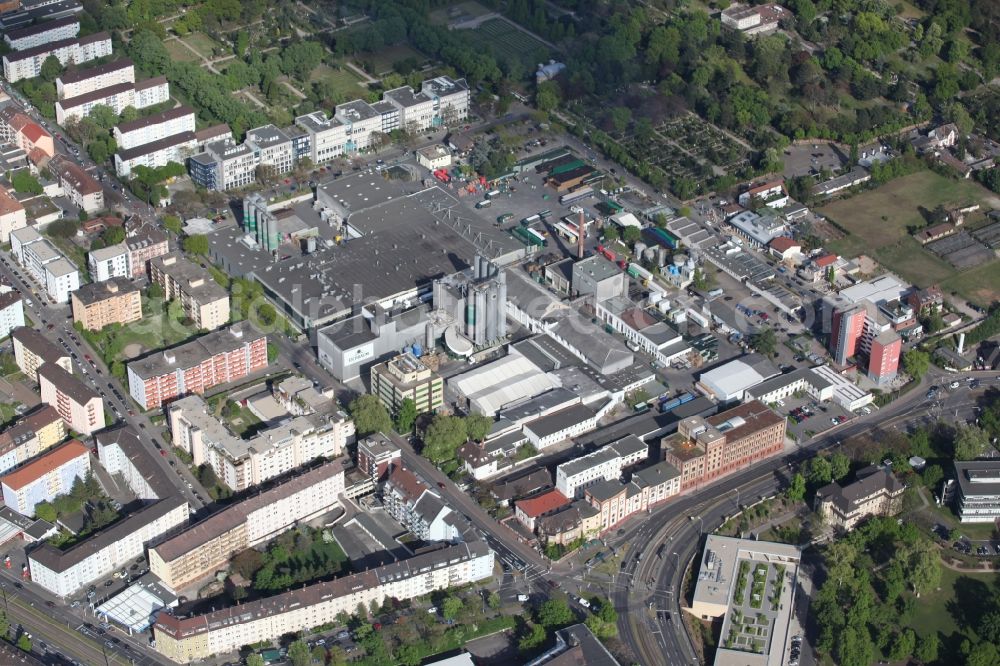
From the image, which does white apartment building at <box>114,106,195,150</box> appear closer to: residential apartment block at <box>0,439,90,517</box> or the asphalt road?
residential apartment block at <box>0,439,90,517</box>

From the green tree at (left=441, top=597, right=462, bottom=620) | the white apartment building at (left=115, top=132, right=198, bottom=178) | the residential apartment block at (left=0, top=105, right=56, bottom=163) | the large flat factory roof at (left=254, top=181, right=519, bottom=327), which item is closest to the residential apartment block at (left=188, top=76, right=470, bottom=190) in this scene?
the white apartment building at (left=115, top=132, right=198, bottom=178)

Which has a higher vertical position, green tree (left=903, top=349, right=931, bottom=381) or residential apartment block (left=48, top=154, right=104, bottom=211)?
residential apartment block (left=48, top=154, right=104, bottom=211)

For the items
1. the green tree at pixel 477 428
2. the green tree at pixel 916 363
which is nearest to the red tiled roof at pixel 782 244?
the green tree at pixel 916 363

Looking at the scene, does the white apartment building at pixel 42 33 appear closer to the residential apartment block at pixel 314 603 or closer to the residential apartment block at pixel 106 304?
the residential apartment block at pixel 106 304

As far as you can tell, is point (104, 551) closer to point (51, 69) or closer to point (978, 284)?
point (51, 69)

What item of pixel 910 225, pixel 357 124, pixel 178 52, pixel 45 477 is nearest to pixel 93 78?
pixel 178 52

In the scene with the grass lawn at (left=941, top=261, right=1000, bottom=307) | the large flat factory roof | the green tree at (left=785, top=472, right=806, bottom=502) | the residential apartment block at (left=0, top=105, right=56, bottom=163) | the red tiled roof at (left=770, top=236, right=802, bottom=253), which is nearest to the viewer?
the green tree at (left=785, top=472, right=806, bottom=502)

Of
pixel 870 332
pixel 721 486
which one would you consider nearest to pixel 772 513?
pixel 721 486
